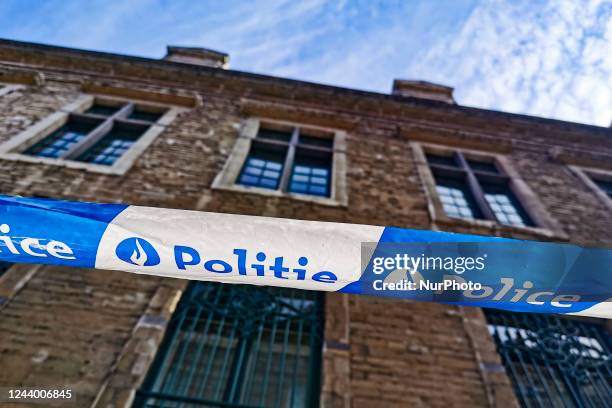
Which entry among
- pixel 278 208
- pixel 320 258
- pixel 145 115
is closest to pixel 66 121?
pixel 145 115

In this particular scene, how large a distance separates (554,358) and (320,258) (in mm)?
3189

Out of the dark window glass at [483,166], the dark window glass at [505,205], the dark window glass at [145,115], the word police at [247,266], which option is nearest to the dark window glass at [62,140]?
the dark window glass at [145,115]

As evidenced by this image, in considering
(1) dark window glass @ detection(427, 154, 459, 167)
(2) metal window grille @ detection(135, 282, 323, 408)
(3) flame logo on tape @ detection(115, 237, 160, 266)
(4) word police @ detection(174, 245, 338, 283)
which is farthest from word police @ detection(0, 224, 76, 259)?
(1) dark window glass @ detection(427, 154, 459, 167)

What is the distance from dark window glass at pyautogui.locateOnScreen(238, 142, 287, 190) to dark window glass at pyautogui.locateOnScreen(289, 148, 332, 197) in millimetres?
288

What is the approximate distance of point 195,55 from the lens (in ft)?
31.3

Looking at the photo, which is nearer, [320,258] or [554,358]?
[320,258]

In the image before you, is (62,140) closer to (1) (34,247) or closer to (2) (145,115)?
(2) (145,115)

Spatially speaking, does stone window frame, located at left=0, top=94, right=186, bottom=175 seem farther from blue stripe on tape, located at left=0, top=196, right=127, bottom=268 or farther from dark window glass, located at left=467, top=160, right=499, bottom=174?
dark window glass, located at left=467, top=160, right=499, bottom=174

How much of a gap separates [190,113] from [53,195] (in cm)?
316

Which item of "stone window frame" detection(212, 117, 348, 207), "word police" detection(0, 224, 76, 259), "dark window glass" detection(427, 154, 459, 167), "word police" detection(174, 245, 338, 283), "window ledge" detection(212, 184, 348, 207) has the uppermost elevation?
"dark window glass" detection(427, 154, 459, 167)

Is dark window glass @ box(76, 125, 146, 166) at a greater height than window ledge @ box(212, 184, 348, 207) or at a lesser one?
greater

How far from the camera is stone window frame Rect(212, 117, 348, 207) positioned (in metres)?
4.90

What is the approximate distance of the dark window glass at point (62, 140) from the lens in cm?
546

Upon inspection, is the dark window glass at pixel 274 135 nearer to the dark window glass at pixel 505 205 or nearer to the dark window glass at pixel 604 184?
the dark window glass at pixel 505 205
